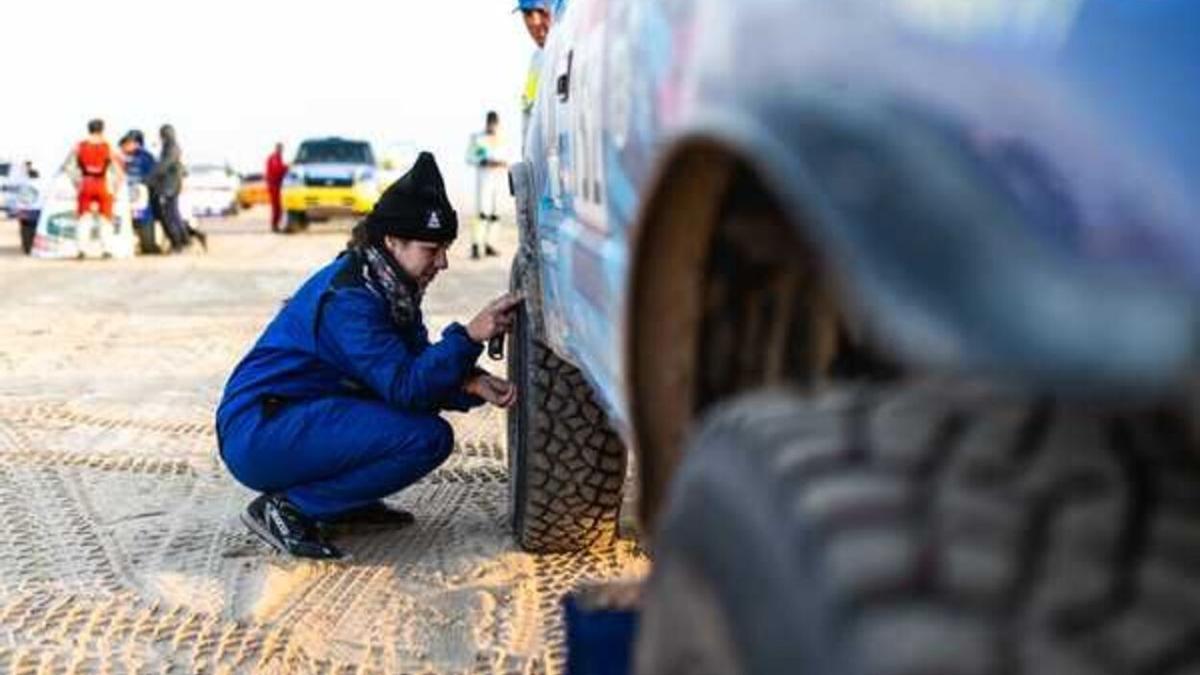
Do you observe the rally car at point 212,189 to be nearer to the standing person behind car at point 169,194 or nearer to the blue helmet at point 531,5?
the standing person behind car at point 169,194

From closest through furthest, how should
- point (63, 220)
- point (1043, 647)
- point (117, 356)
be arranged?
point (1043, 647) < point (117, 356) < point (63, 220)

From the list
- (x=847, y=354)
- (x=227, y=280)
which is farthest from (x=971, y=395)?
(x=227, y=280)

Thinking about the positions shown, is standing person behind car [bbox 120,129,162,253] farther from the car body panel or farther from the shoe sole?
the car body panel

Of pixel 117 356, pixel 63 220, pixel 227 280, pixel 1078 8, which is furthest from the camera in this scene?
pixel 63 220

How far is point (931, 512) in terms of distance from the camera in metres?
1.29

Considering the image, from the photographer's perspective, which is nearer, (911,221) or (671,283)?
(911,221)

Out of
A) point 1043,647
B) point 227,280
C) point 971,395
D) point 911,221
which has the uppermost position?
point 911,221

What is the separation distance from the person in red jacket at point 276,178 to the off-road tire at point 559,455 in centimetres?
2478

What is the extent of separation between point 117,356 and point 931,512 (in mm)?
8780

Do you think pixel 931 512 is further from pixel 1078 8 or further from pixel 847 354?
pixel 847 354

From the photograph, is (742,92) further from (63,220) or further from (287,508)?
(63,220)

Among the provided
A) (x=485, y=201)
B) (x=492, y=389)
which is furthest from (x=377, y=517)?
(x=485, y=201)

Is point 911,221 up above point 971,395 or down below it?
above

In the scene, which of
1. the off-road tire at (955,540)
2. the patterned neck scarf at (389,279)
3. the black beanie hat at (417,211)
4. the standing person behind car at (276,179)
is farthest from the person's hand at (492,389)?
the standing person behind car at (276,179)
